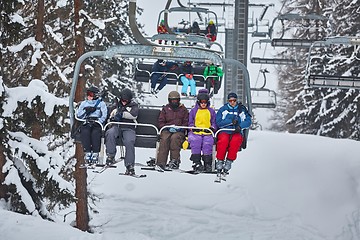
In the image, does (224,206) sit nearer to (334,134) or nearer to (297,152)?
(297,152)

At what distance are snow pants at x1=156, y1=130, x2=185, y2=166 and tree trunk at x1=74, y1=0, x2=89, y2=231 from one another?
5.83 metres

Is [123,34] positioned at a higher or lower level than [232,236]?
higher

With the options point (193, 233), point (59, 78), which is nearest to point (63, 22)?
point (59, 78)

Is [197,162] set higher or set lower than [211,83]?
lower

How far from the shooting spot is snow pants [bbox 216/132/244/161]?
30.4 feet

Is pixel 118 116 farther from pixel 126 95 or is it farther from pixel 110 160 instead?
pixel 110 160

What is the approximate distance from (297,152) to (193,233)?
729 cm

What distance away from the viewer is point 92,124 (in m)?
9.37

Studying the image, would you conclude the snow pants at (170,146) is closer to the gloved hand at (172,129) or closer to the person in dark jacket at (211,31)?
the gloved hand at (172,129)

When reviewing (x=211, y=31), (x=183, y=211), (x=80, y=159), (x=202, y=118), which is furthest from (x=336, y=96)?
(x=202, y=118)

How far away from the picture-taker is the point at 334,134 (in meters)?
30.6

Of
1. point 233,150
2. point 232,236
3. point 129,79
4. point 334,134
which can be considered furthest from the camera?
point 334,134

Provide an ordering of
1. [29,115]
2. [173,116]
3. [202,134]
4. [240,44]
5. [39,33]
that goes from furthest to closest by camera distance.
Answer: [240,44] → [39,33] → [29,115] → [173,116] → [202,134]

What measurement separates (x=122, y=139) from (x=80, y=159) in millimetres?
5807
